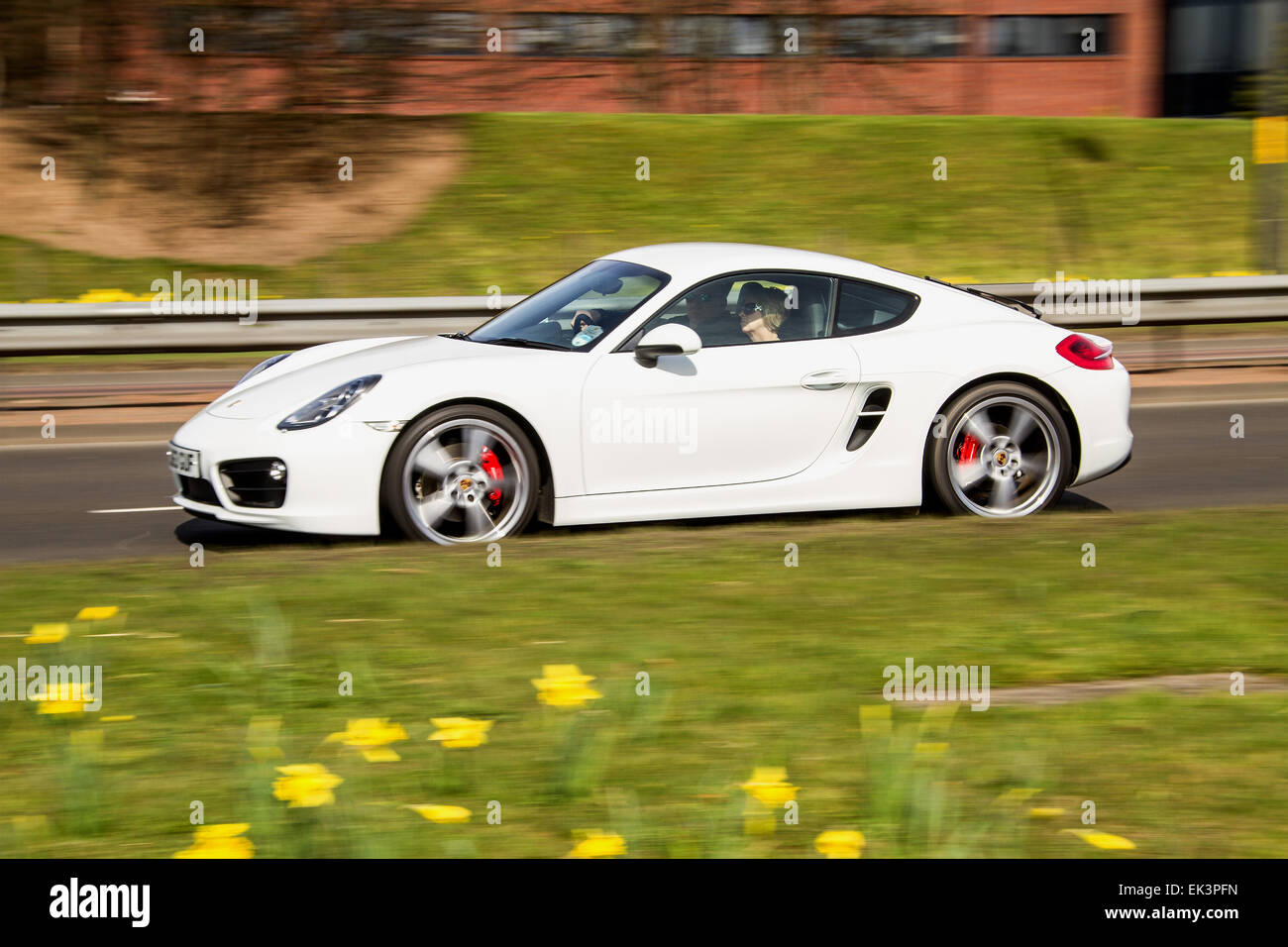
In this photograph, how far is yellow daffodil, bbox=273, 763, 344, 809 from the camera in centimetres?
328

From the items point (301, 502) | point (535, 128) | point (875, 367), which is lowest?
point (301, 502)

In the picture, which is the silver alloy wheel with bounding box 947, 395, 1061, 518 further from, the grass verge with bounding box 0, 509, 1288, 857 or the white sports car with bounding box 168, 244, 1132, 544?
the grass verge with bounding box 0, 509, 1288, 857

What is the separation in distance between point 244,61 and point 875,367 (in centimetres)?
1579

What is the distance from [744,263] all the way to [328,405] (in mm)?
2095

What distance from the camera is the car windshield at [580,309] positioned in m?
7.21

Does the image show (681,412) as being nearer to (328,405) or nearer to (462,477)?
(462,477)

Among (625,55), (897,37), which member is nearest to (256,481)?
(625,55)

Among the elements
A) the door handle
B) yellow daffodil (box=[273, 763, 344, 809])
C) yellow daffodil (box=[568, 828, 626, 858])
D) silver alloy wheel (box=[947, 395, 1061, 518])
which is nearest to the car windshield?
the door handle

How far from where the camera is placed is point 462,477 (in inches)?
271

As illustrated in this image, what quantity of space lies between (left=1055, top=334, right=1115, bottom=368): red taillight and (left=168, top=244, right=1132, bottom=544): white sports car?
1 centimetres
